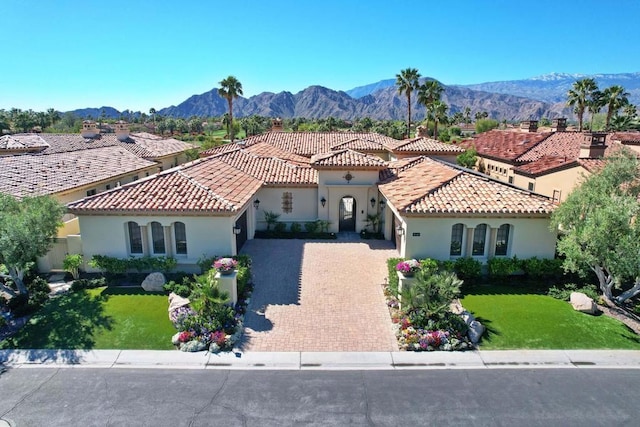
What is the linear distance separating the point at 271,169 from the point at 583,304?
60.2 ft

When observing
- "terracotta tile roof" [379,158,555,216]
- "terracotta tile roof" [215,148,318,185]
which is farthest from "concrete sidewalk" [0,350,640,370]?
"terracotta tile roof" [215,148,318,185]

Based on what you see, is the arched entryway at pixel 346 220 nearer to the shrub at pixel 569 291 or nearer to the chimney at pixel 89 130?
the shrub at pixel 569 291

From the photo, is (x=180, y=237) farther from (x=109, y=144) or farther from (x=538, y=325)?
(x=109, y=144)

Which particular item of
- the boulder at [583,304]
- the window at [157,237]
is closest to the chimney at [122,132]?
the window at [157,237]

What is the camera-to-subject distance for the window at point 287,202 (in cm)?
2539

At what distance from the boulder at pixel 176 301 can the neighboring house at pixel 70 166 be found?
6.38 m

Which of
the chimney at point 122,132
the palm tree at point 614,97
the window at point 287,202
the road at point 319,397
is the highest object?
the palm tree at point 614,97

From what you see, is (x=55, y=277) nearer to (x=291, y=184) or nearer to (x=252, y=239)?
(x=252, y=239)

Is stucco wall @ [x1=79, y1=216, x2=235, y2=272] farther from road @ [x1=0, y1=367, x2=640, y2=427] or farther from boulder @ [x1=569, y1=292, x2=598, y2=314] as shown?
boulder @ [x1=569, y1=292, x2=598, y2=314]

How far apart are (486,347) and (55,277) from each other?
18.2 m

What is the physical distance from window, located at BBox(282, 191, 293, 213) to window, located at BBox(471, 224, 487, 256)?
11.4 meters

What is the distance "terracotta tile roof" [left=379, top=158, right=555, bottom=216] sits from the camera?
1767cm

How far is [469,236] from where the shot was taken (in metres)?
18.3

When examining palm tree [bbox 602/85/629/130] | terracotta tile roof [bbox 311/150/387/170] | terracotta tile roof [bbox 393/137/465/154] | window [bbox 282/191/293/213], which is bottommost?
window [bbox 282/191/293/213]
